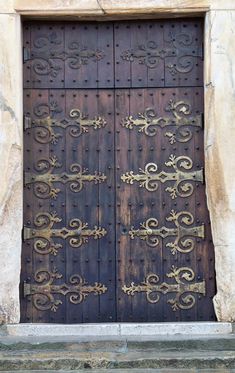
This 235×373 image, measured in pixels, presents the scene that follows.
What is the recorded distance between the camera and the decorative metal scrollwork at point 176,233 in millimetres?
5473

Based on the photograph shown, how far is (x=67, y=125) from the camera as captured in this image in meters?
5.55

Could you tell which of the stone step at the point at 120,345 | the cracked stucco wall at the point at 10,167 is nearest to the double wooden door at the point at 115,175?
the cracked stucco wall at the point at 10,167

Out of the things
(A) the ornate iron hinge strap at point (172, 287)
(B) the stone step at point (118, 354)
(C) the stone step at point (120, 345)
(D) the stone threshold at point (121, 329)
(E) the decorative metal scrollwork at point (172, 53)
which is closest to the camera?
(B) the stone step at point (118, 354)

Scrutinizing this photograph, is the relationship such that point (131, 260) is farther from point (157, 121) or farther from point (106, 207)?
point (157, 121)

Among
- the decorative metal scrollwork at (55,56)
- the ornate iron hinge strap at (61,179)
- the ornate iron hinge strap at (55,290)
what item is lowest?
the ornate iron hinge strap at (55,290)

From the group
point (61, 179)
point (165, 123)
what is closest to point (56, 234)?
point (61, 179)

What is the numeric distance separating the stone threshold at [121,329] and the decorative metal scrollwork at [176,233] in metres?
0.55

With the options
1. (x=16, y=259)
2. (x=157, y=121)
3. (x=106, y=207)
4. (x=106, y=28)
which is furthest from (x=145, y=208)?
(x=106, y=28)

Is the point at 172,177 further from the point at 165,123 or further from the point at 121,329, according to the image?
the point at 121,329

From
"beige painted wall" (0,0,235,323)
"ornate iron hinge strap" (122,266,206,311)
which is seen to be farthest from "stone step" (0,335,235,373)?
"ornate iron hinge strap" (122,266,206,311)

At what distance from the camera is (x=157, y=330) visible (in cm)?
525

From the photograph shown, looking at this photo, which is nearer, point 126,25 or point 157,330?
point 157,330

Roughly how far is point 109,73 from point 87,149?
1.91 feet

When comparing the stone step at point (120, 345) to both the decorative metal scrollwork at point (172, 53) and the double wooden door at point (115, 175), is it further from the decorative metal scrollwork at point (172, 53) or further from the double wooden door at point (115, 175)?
the decorative metal scrollwork at point (172, 53)
